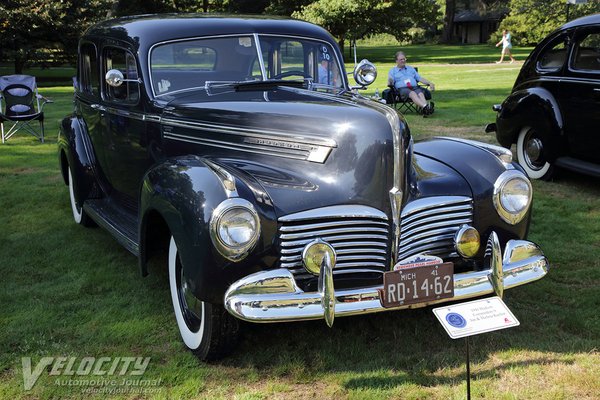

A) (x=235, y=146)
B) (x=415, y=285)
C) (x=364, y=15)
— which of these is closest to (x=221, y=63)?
(x=235, y=146)

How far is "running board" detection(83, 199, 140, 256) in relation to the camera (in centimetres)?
417

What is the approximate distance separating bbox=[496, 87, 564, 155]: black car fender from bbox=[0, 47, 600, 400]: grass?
161cm

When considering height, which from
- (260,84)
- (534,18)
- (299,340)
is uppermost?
(534,18)

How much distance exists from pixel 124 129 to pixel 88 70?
1324mm

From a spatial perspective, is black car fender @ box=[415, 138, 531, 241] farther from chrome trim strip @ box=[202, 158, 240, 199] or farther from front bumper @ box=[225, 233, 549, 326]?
chrome trim strip @ box=[202, 158, 240, 199]

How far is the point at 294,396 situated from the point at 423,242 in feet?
3.52

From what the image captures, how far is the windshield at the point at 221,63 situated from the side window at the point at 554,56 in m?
3.63

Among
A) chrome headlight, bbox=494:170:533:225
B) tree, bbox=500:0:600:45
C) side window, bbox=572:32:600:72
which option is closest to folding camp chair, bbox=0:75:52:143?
side window, bbox=572:32:600:72

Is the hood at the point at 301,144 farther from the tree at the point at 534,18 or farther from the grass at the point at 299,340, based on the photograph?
the tree at the point at 534,18

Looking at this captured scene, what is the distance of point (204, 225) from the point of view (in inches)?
120

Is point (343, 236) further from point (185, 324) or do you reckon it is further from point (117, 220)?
point (117, 220)

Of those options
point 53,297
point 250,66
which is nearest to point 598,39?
point 250,66

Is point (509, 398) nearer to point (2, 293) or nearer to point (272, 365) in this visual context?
point (272, 365)

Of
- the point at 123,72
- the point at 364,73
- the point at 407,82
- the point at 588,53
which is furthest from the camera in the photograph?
the point at 407,82
